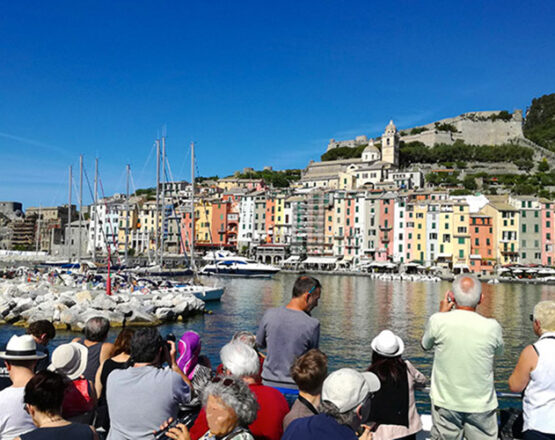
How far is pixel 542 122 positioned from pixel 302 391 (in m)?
148

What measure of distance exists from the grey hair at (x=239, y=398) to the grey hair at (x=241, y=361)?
584mm

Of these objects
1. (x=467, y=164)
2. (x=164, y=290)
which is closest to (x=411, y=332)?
(x=164, y=290)

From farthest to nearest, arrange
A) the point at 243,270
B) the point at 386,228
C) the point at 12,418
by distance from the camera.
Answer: the point at 386,228 → the point at 243,270 → the point at 12,418

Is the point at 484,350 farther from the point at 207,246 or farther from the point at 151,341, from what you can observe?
the point at 207,246

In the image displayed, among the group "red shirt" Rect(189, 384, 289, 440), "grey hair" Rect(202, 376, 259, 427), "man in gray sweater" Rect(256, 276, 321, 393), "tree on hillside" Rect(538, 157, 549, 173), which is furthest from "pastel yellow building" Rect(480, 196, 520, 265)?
"grey hair" Rect(202, 376, 259, 427)

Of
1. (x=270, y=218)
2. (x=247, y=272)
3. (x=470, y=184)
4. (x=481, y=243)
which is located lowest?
(x=247, y=272)

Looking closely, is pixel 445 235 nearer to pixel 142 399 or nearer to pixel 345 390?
pixel 142 399

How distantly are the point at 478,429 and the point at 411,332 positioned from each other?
20001mm

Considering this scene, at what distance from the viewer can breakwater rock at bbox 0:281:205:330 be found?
73.2 feet

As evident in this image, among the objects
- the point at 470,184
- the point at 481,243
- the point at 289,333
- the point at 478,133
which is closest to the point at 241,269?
the point at 481,243

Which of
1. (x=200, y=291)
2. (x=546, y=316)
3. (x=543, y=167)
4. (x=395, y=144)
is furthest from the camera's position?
(x=395, y=144)

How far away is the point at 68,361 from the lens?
4.55 meters

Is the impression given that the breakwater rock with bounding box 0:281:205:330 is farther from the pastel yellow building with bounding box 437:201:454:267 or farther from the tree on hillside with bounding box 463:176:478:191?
the tree on hillside with bounding box 463:176:478:191

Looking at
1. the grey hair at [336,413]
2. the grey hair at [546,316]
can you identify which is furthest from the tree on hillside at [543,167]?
the grey hair at [336,413]
